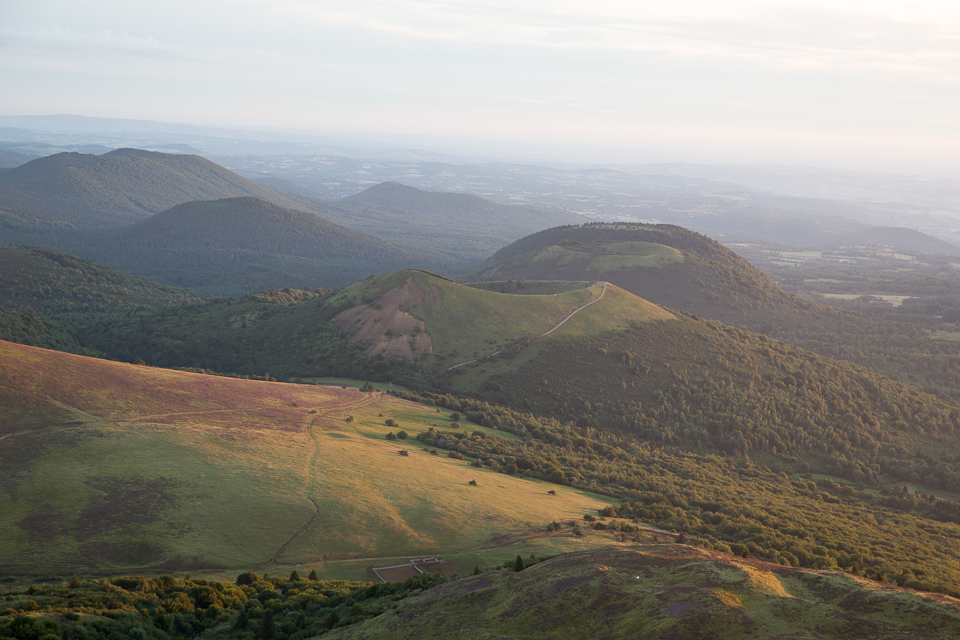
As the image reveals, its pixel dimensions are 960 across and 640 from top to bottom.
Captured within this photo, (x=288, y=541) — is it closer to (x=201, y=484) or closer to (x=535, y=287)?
(x=201, y=484)

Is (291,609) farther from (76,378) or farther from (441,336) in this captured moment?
(441,336)

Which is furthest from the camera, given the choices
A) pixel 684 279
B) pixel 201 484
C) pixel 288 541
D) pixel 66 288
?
pixel 684 279

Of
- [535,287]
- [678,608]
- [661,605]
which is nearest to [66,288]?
[535,287]

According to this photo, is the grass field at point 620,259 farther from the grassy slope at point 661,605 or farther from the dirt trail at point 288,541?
the grassy slope at point 661,605

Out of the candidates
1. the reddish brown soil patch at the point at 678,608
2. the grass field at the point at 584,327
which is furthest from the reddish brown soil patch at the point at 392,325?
the reddish brown soil patch at the point at 678,608

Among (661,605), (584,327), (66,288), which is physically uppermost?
(661,605)

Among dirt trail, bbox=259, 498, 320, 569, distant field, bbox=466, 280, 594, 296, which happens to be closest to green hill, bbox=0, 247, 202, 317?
distant field, bbox=466, 280, 594, 296
